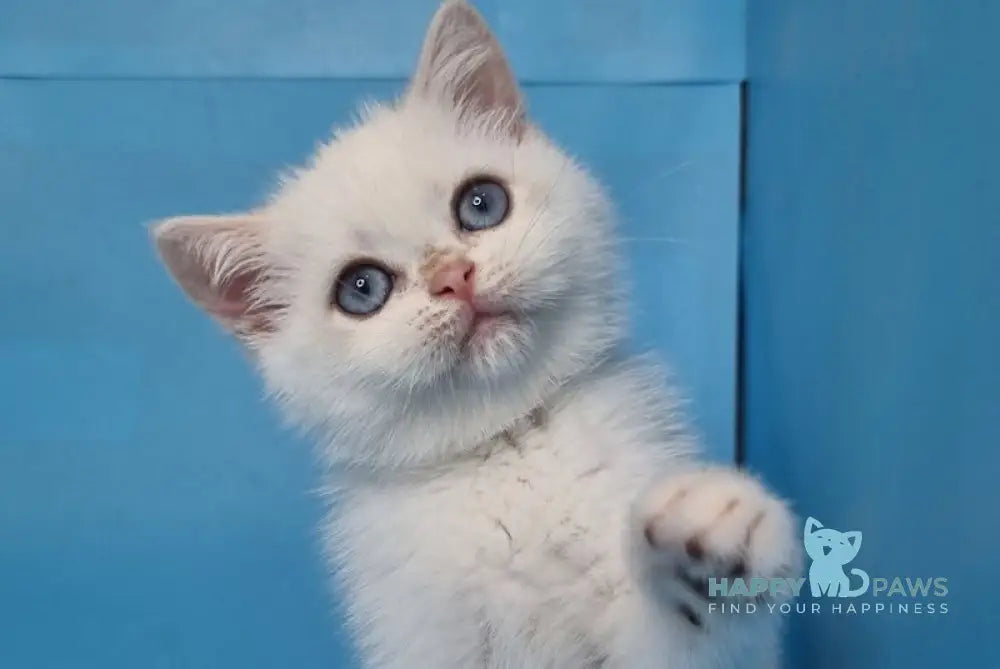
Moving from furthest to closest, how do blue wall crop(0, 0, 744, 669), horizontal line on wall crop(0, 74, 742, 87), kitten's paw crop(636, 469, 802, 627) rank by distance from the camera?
1. horizontal line on wall crop(0, 74, 742, 87)
2. blue wall crop(0, 0, 744, 669)
3. kitten's paw crop(636, 469, 802, 627)

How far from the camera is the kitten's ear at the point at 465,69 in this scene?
1034 mm

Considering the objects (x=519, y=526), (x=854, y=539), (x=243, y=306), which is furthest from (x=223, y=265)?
(x=854, y=539)

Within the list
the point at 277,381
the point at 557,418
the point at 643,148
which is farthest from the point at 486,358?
the point at 643,148

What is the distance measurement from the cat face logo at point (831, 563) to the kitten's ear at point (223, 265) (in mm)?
581

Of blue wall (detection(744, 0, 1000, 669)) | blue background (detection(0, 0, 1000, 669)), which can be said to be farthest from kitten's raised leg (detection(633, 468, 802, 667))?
blue background (detection(0, 0, 1000, 669))

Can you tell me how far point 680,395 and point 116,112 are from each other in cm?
107

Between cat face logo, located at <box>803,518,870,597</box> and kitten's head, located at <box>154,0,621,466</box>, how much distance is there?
0.28 metres

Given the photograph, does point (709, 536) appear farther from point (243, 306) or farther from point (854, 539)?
point (243, 306)

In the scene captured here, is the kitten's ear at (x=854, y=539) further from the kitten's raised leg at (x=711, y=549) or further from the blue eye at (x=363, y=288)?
the blue eye at (x=363, y=288)

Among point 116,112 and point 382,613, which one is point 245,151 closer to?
point 116,112

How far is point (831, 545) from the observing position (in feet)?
3.31

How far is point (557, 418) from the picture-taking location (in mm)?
959

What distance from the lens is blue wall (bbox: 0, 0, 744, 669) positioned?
4.93ft

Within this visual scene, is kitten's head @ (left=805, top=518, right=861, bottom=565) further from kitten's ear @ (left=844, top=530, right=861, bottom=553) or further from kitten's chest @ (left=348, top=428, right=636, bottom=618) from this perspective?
kitten's chest @ (left=348, top=428, right=636, bottom=618)
